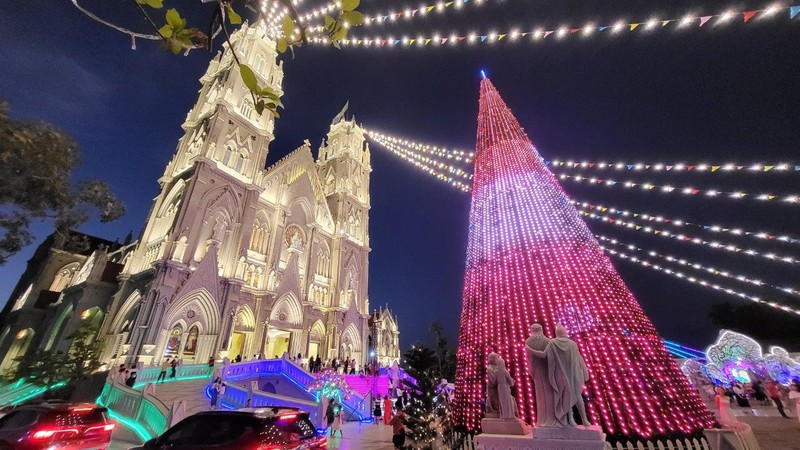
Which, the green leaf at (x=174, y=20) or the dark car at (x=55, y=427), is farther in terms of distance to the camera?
the dark car at (x=55, y=427)

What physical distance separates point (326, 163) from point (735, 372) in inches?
Result: 1560

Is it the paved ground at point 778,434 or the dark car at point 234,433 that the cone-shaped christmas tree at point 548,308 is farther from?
the dark car at point 234,433

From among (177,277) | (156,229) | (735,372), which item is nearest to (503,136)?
(177,277)

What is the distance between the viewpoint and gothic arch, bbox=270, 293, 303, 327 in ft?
80.4

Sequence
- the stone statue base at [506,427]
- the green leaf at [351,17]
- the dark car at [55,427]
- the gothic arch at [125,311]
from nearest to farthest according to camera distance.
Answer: the green leaf at [351,17] < the dark car at [55,427] < the stone statue base at [506,427] < the gothic arch at [125,311]

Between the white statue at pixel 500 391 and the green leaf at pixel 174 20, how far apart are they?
21.4 feet

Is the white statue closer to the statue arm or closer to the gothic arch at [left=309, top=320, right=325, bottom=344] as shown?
the statue arm

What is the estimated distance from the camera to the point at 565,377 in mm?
4918

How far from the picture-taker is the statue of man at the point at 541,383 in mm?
4949

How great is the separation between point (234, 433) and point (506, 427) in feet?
14.2

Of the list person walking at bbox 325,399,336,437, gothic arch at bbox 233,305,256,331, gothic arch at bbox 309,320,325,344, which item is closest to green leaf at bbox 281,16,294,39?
person walking at bbox 325,399,336,437

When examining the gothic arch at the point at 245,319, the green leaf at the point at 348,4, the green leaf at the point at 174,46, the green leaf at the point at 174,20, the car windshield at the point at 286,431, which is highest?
the gothic arch at the point at 245,319

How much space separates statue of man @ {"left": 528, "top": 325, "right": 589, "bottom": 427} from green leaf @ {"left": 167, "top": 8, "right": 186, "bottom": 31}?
5.87 meters

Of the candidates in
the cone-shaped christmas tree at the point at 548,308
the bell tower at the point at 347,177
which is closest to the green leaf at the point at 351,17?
the cone-shaped christmas tree at the point at 548,308
